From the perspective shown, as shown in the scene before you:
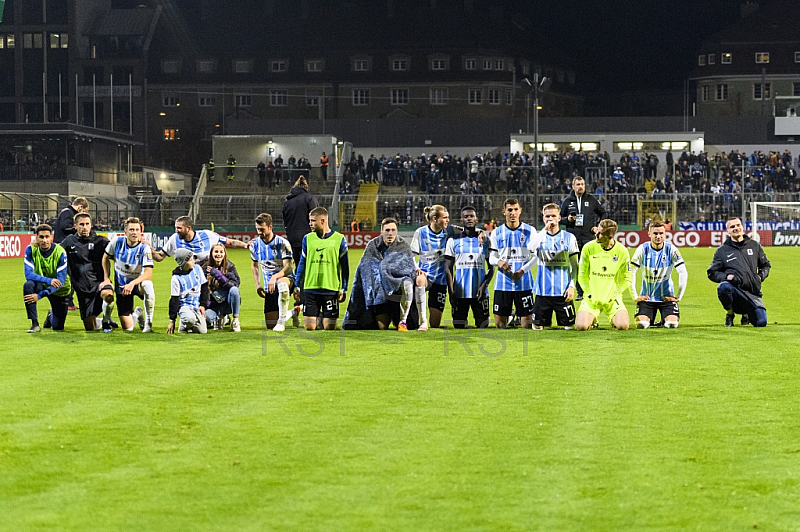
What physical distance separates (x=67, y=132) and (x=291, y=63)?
3086 centimetres

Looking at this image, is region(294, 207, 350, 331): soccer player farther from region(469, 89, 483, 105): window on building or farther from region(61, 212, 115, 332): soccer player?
region(469, 89, 483, 105): window on building

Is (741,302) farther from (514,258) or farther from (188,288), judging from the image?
(188,288)

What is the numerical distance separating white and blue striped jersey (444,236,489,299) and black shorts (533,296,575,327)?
95 centimetres

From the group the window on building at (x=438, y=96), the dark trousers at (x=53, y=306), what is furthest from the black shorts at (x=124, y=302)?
the window on building at (x=438, y=96)

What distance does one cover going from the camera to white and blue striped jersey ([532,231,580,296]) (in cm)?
1541

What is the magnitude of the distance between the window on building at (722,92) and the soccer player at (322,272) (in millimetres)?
83815

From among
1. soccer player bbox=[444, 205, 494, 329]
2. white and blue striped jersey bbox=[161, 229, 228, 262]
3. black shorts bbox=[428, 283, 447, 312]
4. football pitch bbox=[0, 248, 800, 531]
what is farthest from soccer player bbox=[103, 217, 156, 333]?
soccer player bbox=[444, 205, 494, 329]

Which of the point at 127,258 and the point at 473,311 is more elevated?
the point at 127,258

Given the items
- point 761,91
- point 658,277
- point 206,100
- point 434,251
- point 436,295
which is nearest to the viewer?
point 658,277

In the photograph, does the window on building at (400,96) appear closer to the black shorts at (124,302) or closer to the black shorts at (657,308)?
the black shorts at (657,308)

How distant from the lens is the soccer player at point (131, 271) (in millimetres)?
15203

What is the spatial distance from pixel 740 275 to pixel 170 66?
293 ft

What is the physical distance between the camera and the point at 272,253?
1623 cm

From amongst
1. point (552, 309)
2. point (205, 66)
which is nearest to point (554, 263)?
point (552, 309)
